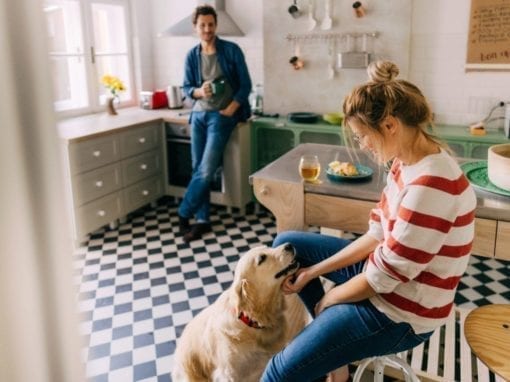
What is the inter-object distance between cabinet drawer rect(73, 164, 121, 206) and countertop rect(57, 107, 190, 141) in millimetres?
312

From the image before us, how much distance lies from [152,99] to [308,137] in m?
1.68

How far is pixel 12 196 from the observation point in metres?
0.36

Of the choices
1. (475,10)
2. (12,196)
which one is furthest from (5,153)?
(475,10)

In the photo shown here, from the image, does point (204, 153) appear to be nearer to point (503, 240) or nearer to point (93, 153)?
point (93, 153)

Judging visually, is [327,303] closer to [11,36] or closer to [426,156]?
[426,156]

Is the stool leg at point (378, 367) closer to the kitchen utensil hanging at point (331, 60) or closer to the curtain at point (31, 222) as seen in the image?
the curtain at point (31, 222)

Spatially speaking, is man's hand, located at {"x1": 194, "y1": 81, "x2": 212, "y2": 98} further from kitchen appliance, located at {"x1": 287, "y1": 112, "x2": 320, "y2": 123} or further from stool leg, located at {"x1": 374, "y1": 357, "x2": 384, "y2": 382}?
stool leg, located at {"x1": 374, "y1": 357, "x2": 384, "y2": 382}

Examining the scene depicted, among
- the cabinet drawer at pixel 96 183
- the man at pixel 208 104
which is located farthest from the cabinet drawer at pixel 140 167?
the man at pixel 208 104

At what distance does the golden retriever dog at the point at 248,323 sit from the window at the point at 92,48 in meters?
3.07

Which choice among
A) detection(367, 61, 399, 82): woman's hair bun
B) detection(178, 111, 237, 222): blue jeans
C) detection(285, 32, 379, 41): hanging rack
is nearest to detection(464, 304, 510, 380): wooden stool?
detection(367, 61, 399, 82): woman's hair bun

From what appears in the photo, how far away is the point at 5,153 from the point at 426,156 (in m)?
1.24

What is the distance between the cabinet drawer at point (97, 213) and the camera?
12.4 ft

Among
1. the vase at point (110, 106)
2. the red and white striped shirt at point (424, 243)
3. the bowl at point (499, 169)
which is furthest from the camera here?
the vase at point (110, 106)

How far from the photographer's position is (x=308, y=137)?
4.52 metres
